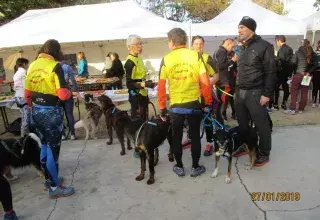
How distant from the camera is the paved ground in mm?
3270

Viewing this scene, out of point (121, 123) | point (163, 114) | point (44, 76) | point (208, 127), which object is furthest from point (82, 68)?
point (44, 76)

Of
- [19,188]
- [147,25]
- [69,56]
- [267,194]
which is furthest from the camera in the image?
[69,56]

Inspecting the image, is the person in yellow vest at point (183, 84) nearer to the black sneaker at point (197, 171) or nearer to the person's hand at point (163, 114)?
the person's hand at point (163, 114)

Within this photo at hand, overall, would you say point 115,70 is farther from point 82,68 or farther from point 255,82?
point 255,82

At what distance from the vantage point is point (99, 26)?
444 inches

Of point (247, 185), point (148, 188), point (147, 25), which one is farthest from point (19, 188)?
point (147, 25)

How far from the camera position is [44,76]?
11.1 ft

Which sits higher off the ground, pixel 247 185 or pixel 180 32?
pixel 180 32

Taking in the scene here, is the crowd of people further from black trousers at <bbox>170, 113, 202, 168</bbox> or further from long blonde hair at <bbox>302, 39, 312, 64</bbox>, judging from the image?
long blonde hair at <bbox>302, 39, 312, 64</bbox>

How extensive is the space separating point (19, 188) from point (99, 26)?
27.0ft

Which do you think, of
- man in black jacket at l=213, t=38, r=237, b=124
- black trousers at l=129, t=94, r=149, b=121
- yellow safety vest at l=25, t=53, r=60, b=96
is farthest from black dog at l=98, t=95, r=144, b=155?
man in black jacket at l=213, t=38, r=237, b=124

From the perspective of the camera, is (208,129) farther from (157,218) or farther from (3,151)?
(3,151)
